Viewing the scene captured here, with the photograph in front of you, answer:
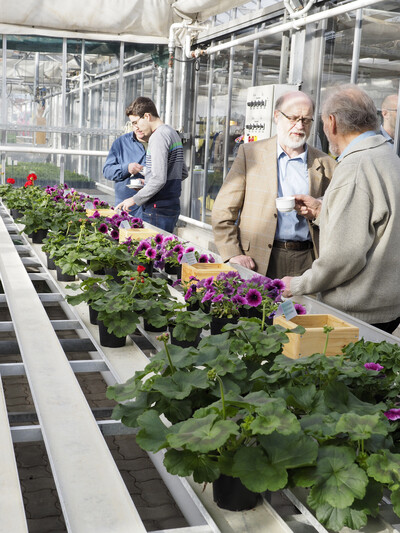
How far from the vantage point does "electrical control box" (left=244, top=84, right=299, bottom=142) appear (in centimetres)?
571

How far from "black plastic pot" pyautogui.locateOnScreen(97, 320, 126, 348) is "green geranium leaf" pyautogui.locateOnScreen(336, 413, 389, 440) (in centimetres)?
98

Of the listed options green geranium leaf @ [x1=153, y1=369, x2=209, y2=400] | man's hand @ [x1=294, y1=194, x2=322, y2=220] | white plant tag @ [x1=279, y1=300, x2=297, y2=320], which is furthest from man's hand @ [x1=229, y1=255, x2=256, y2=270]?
green geranium leaf @ [x1=153, y1=369, x2=209, y2=400]

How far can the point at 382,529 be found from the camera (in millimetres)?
995

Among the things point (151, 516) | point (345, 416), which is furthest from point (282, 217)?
point (345, 416)

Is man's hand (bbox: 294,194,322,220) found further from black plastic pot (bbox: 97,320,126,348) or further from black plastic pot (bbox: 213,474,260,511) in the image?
black plastic pot (bbox: 213,474,260,511)

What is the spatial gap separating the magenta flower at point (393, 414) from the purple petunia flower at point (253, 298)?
2.49 feet

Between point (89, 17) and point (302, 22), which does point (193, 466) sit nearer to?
point (302, 22)

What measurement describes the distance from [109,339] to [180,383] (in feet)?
2.35

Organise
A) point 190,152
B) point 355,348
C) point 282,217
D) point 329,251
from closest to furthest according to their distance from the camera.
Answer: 1. point 355,348
2. point 329,251
3. point 282,217
4. point 190,152

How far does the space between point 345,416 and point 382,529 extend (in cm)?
17

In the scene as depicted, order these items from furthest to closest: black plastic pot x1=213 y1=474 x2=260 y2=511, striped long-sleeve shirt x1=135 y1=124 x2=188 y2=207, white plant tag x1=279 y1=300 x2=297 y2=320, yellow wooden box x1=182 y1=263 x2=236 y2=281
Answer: striped long-sleeve shirt x1=135 y1=124 x2=188 y2=207, yellow wooden box x1=182 y1=263 x2=236 y2=281, white plant tag x1=279 y1=300 x2=297 y2=320, black plastic pot x1=213 y1=474 x2=260 y2=511

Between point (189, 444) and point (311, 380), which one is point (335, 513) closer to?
point (189, 444)

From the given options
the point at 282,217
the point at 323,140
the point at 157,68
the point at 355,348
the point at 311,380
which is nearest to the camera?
the point at 311,380

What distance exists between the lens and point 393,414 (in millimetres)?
1196
